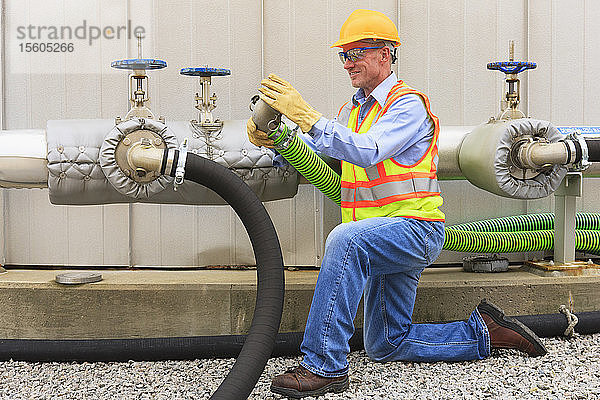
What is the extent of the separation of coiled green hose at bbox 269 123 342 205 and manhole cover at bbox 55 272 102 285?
94cm

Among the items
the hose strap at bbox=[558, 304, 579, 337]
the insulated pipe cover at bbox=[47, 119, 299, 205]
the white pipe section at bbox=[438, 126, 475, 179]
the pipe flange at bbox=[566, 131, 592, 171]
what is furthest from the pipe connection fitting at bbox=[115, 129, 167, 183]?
the hose strap at bbox=[558, 304, 579, 337]

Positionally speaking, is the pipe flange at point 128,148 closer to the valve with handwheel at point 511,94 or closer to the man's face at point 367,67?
the man's face at point 367,67

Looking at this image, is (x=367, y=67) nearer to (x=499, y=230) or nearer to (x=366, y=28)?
(x=366, y=28)

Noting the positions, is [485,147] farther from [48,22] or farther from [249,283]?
[48,22]

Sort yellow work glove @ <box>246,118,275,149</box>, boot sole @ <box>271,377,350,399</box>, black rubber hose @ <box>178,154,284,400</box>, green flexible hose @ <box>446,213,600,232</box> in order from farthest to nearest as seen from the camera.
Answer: green flexible hose @ <box>446,213,600,232</box>
yellow work glove @ <box>246,118,275,149</box>
boot sole @ <box>271,377,350,399</box>
black rubber hose @ <box>178,154,284,400</box>

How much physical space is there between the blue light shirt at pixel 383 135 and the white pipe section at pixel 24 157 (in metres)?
1.11

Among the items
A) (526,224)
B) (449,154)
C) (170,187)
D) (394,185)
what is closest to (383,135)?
(394,185)

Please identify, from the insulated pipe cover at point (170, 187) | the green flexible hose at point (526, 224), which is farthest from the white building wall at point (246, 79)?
the insulated pipe cover at point (170, 187)

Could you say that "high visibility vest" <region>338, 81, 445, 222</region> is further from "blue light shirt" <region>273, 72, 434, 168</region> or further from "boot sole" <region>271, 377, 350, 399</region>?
"boot sole" <region>271, 377, 350, 399</region>

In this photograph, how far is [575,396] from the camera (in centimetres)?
208

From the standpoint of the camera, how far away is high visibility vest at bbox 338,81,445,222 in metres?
2.21

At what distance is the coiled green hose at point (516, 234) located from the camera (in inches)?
112

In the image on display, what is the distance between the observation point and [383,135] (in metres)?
2.11

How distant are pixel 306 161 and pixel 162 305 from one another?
800mm
